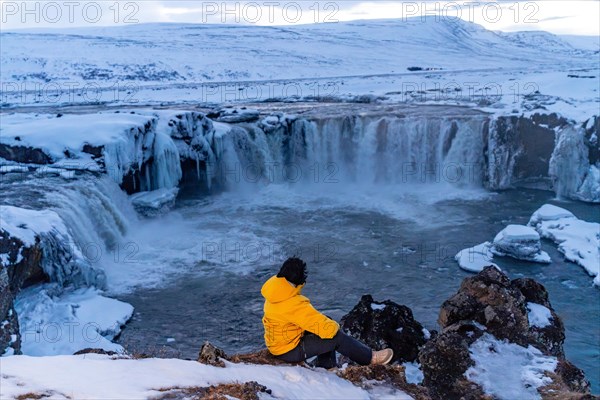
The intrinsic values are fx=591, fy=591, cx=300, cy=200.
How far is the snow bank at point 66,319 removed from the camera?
422 inches

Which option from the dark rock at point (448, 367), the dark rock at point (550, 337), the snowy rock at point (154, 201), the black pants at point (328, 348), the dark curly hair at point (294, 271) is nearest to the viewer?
the dark curly hair at point (294, 271)

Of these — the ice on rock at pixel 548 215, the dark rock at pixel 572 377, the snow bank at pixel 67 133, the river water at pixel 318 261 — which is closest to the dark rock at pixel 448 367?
the dark rock at pixel 572 377

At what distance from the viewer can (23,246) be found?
11.3m

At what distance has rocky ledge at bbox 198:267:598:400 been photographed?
600 cm

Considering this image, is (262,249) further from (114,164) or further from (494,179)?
(494,179)

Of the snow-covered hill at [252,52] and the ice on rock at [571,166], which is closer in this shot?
the ice on rock at [571,166]

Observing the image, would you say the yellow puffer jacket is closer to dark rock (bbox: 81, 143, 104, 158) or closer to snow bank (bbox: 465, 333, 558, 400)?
snow bank (bbox: 465, 333, 558, 400)

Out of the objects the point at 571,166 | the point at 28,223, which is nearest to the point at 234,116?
the point at 571,166

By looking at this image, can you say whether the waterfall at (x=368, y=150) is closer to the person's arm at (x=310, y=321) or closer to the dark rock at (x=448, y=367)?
the dark rock at (x=448, y=367)

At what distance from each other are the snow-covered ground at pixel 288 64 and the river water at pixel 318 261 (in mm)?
10521

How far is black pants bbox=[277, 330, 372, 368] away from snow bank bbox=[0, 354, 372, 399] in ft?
0.74

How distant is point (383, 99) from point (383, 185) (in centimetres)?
1360

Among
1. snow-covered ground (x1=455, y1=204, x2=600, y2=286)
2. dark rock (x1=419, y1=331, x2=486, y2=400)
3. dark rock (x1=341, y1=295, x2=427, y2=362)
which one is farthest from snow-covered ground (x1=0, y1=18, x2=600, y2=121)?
dark rock (x1=419, y1=331, x2=486, y2=400)

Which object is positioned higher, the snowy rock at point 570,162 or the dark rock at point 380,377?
the snowy rock at point 570,162
